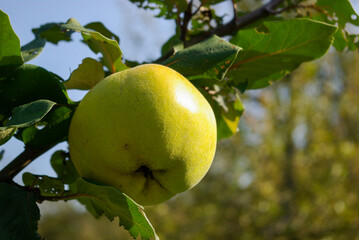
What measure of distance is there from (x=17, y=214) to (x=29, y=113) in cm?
18

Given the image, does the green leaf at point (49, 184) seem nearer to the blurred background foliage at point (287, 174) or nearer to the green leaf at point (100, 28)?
the green leaf at point (100, 28)

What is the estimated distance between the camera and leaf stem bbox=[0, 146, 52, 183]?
30.6 inches

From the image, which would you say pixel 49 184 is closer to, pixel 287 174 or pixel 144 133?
pixel 144 133

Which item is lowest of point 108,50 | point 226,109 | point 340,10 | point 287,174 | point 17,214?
point 287,174

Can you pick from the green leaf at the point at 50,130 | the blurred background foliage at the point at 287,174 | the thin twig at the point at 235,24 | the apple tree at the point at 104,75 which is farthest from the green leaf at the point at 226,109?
the blurred background foliage at the point at 287,174

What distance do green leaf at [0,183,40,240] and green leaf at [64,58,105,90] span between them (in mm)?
271

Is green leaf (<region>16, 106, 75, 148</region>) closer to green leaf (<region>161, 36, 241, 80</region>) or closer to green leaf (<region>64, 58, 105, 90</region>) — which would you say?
green leaf (<region>64, 58, 105, 90</region>)

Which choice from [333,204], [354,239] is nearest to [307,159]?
[333,204]

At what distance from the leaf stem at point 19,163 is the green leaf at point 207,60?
337 millimetres

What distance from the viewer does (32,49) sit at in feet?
3.00

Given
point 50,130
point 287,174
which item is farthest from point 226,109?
point 287,174

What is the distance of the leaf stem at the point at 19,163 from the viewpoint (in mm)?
777

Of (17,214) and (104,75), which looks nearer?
(17,214)

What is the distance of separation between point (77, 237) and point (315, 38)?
513 inches
